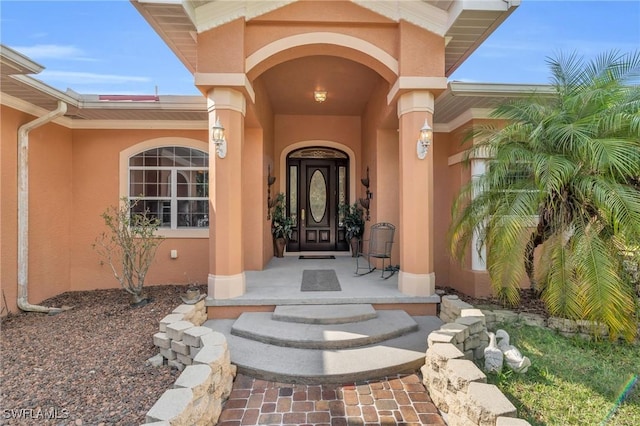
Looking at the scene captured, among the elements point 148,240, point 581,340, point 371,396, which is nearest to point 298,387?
point 371,396

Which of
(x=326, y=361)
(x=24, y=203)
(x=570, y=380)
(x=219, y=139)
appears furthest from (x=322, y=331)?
(x=24, y=203)

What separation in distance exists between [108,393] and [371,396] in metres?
2.35

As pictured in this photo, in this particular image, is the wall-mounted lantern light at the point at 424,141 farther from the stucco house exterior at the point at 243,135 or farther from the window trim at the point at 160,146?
the window trim at the point at 160,146

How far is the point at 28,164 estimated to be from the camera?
5.23m

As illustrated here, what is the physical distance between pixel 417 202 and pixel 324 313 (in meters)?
2.01

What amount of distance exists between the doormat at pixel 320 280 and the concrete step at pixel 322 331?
949 mm

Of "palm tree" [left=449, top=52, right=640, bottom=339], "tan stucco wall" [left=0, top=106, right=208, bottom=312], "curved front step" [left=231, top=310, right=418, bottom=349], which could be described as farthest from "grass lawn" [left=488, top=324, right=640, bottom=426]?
"tan stucco wall" [left=0, top=106, right=208, bottom=312]

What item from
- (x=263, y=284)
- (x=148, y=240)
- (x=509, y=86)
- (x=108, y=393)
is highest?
(x=509, y=86)

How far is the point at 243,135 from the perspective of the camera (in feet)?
15.4

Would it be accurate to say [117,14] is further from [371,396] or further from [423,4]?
[371,396]

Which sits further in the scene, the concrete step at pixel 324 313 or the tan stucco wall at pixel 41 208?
the tan stucco wall at pixel 41 208

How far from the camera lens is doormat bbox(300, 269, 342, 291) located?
482 cm

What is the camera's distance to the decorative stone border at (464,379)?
2.10 metres

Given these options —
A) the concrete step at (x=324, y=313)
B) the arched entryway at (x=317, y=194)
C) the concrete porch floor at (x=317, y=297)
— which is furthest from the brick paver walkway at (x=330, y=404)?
the arched entryway at (x=317, y=194)
